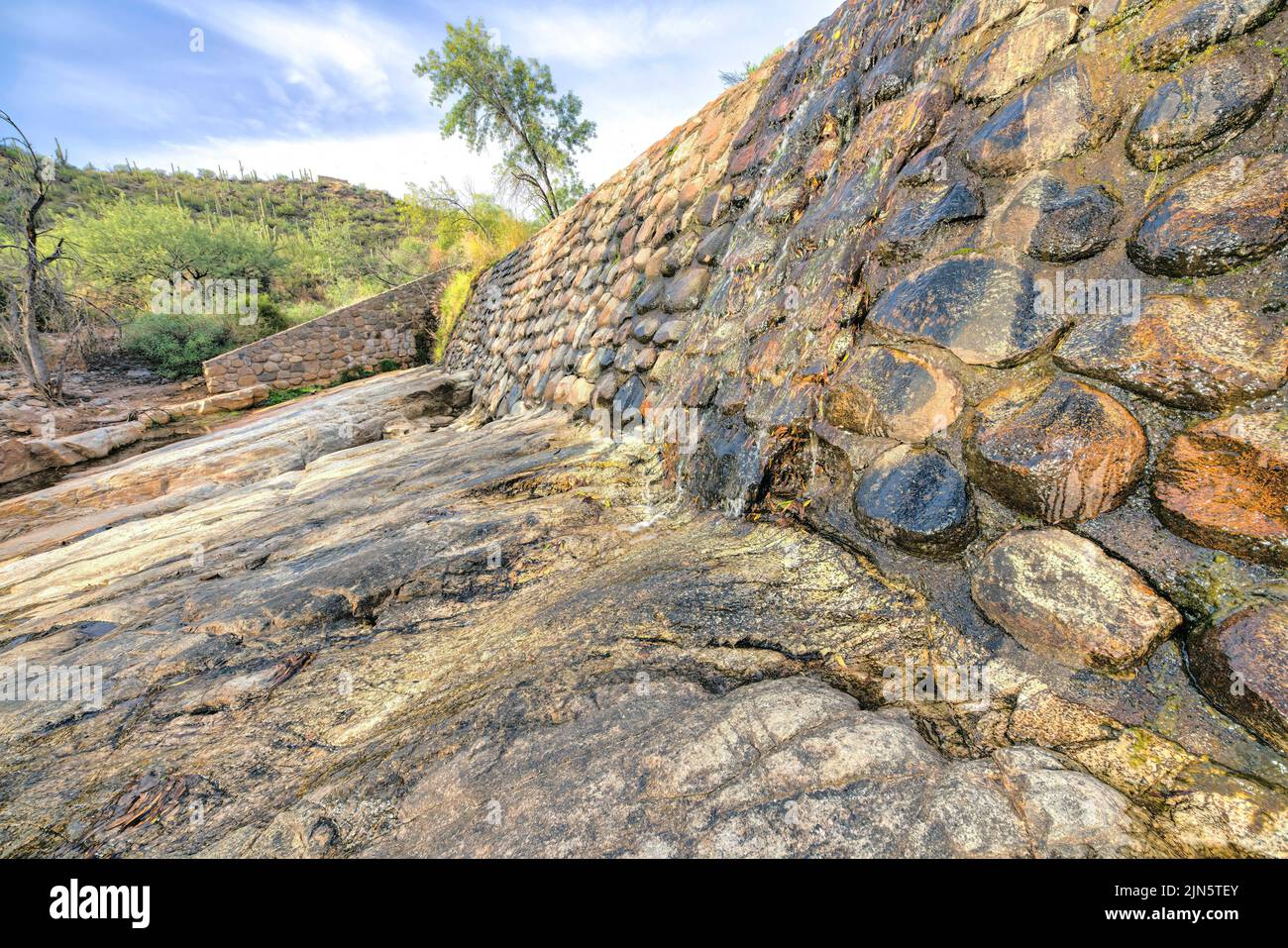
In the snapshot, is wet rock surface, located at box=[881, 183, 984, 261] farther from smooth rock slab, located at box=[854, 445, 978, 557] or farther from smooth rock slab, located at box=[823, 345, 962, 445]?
smooth rock slab, located at box=[854, 445, 978, 557]

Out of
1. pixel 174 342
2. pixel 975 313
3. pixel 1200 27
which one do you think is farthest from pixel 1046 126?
pixel 174 342

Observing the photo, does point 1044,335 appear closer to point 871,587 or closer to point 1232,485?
point 1232,485

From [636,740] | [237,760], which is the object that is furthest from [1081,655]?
[237,760]

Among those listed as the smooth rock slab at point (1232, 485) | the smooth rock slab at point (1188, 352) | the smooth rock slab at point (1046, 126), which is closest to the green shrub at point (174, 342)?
the smooth rock slab at point (1046, 126)

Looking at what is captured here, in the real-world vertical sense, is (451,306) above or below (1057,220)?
above

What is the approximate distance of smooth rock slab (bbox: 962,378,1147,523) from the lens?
3.40 ft

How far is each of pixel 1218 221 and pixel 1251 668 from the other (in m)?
0.88

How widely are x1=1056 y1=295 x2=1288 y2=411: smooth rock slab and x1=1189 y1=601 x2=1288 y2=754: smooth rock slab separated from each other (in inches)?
15.9

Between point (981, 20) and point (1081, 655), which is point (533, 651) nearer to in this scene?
point (1081, 655)

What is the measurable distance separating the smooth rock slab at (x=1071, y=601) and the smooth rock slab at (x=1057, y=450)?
8cm

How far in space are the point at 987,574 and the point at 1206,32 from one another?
133 centimetres

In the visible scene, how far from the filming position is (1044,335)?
4.00 feet

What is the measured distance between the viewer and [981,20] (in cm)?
166

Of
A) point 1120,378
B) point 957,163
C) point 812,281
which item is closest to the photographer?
point 1120,378
